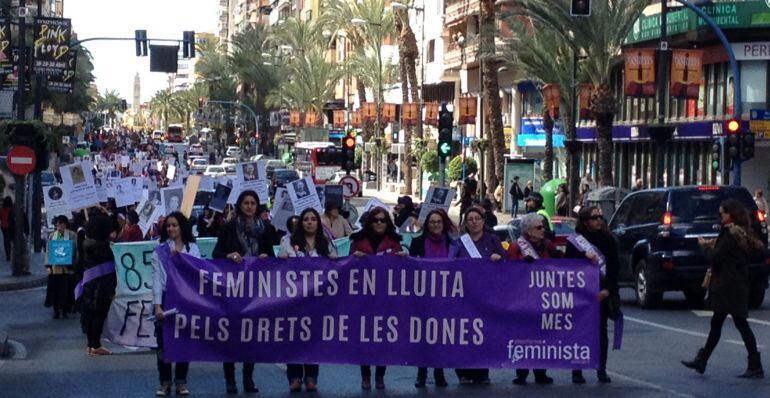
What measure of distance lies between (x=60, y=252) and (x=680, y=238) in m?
8.80

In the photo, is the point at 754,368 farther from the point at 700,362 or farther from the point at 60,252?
the point at 60,252

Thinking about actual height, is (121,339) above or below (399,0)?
below

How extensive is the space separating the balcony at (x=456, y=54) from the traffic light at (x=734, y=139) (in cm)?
3143

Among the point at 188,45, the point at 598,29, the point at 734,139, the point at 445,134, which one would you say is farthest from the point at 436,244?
the point at 188,45

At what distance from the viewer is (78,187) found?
76.2 ft

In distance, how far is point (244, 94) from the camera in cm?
13212

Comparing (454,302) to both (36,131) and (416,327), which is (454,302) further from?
(36,131)

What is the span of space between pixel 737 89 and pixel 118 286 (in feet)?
71.0

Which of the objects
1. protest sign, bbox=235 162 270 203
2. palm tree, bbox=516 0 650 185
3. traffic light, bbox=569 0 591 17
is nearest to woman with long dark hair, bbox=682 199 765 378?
protest sign, bbox=235 162 270 203

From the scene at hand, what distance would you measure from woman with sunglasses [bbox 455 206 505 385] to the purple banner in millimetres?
157

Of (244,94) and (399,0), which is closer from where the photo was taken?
(399,0)

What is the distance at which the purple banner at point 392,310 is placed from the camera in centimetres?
1212

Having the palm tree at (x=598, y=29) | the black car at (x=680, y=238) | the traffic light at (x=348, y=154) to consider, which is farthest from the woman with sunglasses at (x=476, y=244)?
the palm tree at (x=598, y=29)

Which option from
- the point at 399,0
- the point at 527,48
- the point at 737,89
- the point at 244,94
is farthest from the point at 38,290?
the point at 244,94
